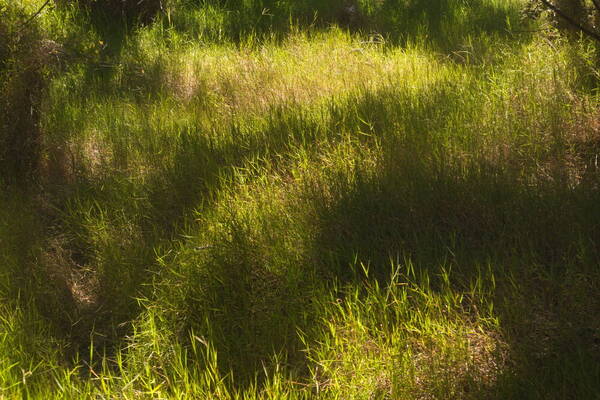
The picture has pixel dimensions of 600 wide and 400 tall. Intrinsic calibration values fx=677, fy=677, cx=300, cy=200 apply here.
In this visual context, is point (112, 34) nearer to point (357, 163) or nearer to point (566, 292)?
point (357, 163)

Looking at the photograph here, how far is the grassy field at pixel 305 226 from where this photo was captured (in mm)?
2529

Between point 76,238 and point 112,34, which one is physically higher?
point 112,34

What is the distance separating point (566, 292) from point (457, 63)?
3.33 metres

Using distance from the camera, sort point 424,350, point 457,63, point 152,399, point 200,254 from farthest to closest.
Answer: point 457,63
point 200,254
point 424,350
point 152,399

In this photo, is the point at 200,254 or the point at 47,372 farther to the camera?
the point at 200,254

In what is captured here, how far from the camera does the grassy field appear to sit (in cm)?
253

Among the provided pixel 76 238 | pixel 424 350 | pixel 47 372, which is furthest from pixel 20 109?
pixel 424 350

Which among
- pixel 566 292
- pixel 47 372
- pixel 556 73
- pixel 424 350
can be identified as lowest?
pixel 47 372

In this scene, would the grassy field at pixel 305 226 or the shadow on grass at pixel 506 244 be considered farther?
the grassy field at pixel 305 226

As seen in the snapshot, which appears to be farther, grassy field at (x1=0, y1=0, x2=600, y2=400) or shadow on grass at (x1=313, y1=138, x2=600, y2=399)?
grassy field at (x1=0, y1=0, x2=600, y2=400)

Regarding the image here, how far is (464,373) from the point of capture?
2381 millimetres

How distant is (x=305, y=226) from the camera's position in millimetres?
3359

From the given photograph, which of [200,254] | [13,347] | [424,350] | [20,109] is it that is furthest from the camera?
[20,109]

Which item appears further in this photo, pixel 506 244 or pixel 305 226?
pixel 305 226
